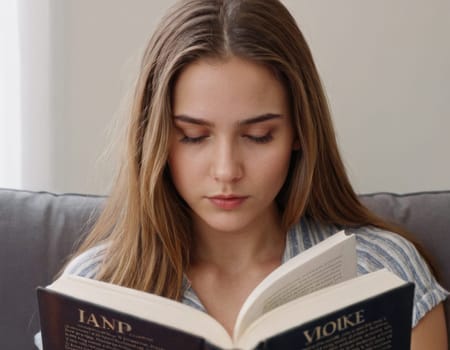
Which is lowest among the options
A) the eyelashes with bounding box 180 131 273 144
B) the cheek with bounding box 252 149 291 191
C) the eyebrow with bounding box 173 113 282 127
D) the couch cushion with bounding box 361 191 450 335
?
the couch cushion with bounding box 361 191 450 335

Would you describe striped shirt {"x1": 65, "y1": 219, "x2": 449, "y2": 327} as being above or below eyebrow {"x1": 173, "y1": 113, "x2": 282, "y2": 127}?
below

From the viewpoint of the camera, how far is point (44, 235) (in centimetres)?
133

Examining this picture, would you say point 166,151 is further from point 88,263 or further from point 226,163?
point 88,263

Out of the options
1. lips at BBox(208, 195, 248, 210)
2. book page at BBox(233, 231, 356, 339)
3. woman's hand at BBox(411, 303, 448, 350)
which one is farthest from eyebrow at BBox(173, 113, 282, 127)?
woman's hand at BBox(411, 303, 448, 350)

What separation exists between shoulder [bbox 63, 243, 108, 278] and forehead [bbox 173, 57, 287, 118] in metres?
0.32

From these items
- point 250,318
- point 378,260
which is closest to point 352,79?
point 378,260

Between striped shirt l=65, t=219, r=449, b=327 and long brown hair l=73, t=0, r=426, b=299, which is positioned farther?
striped shirt l=65, t=219, r=449, b=327

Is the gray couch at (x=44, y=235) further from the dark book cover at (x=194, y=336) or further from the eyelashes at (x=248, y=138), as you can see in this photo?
the dark book cover at (x=194, y=336)

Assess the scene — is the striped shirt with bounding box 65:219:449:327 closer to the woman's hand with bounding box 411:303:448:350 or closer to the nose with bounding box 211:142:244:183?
the woman's hand with bounding box 411:303:448:350

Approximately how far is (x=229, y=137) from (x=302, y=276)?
26 centimetres

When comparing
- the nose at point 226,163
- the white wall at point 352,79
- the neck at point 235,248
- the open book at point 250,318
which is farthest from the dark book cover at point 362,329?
the white wall at point 352,79

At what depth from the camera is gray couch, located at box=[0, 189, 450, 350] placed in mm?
1298

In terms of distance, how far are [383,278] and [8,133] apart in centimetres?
110

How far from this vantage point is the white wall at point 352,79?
5.28 ft
